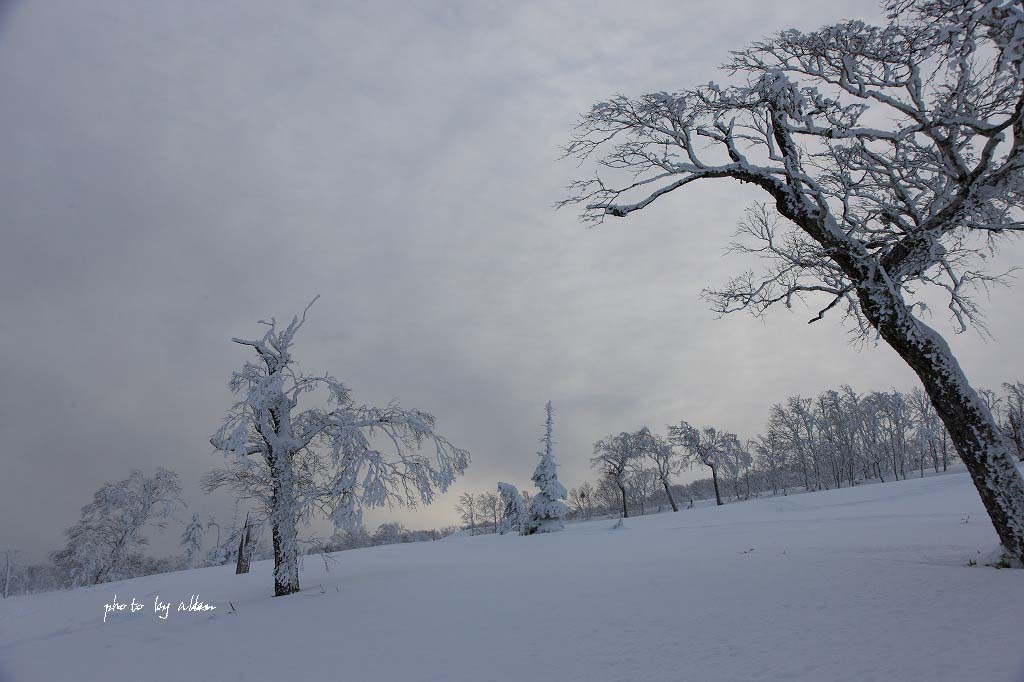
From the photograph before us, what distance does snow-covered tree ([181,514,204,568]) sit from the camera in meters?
50.2

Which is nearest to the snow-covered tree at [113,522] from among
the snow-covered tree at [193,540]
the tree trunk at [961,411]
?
the snow-covered tree at [193,540]

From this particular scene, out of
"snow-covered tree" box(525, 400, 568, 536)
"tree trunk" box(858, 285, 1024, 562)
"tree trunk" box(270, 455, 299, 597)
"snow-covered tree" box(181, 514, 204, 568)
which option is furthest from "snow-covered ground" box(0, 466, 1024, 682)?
"snow-covered tree" box(181, 514, 204, 568)

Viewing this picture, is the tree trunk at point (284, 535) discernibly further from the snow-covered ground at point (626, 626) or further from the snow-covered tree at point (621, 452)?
the snow-covered tree at point (621, 452)

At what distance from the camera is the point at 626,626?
21.0ft

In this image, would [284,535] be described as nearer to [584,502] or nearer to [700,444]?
[700,444]

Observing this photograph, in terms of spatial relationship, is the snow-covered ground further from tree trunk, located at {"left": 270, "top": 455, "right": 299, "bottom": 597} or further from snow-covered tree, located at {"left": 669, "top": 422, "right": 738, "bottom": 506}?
snow-covered tree, located at {"left": 669, "top": 422, "right": 738, "bottom": 506}

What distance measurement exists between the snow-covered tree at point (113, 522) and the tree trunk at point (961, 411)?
150 ft

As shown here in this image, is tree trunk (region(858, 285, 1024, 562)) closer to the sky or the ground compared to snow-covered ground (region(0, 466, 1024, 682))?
closer to the sky

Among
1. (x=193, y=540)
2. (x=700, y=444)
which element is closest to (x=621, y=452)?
(x=700, y=444)

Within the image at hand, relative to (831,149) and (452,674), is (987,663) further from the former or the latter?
(831,149)

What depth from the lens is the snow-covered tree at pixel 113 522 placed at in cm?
3781

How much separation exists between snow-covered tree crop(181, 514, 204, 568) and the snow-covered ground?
43.0 meters

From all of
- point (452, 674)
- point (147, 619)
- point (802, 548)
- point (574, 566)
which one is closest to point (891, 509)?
point (802, 548)

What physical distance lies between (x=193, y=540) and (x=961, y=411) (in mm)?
61368
